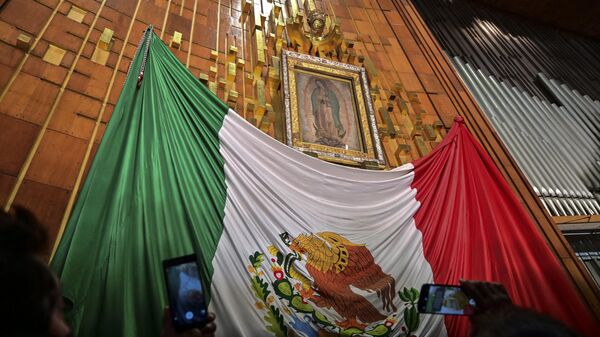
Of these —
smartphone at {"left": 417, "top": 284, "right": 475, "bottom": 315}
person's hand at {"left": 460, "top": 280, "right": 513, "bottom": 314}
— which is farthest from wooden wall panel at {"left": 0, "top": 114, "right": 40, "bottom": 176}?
person's hand at {"left": 460, "top": 280, "right": 513, "bottom": 314}

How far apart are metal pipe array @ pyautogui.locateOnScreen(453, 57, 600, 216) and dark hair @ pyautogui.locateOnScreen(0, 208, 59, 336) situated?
3.62 metres

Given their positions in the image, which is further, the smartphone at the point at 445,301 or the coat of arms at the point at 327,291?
the coat of arms at the point at 327,291

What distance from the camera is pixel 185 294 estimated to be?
94cm

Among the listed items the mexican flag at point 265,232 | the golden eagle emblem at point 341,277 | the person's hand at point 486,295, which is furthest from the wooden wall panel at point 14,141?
the person's hand at point 486,295

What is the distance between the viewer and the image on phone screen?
0.91 meters

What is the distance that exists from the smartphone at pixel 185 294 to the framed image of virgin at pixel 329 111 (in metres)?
1.55

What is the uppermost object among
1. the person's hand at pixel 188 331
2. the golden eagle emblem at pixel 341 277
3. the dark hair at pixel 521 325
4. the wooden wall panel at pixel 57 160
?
the wooden wall panel at pixel 57 160

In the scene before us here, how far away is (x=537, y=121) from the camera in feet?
14.3

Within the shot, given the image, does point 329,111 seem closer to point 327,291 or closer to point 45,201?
point 327,291

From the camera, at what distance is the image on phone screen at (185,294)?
35.7 inches

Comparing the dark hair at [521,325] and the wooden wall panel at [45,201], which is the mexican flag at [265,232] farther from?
the dark hair at [521,325]

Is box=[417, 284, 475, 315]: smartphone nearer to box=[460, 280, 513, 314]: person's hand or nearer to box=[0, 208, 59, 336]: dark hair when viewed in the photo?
box=[460, 280, 513, 314]: person's hand

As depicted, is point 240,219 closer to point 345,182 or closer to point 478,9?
point 345,182

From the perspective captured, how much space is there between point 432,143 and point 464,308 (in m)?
1.97
